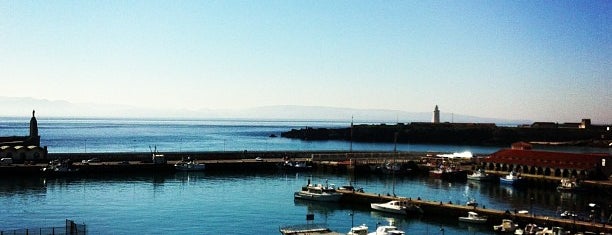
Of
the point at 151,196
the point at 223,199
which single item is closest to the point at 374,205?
the point at 223,199

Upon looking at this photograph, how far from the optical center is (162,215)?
45.3 metres

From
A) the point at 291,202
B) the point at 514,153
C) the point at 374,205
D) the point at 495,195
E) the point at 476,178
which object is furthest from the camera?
the point at 514,153

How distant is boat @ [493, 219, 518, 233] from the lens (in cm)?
4044

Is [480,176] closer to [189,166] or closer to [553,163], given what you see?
[553,163]

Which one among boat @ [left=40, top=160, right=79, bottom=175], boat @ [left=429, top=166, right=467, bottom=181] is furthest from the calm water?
boat @ [left=40, top=160, right=79, bottom=175]

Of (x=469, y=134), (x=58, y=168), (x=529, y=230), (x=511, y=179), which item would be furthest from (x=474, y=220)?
(x=469, y=134)

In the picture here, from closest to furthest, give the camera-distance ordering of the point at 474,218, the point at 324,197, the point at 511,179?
1. the point at 474,218
2. the point at 324,197
3. the point at 511,179

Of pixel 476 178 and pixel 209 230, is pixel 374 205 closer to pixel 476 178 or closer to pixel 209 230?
pixel 209 230

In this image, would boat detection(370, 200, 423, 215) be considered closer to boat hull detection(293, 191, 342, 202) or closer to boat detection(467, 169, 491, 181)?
boat hull detection(293, 191, 342, 202)

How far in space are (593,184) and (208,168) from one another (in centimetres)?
4297

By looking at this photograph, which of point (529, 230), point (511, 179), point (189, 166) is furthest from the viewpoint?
point (189, 166)

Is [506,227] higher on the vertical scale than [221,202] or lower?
lower

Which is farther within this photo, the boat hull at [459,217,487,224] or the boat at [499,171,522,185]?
the boat at [499,171,522,185]

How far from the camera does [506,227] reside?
133 ft
